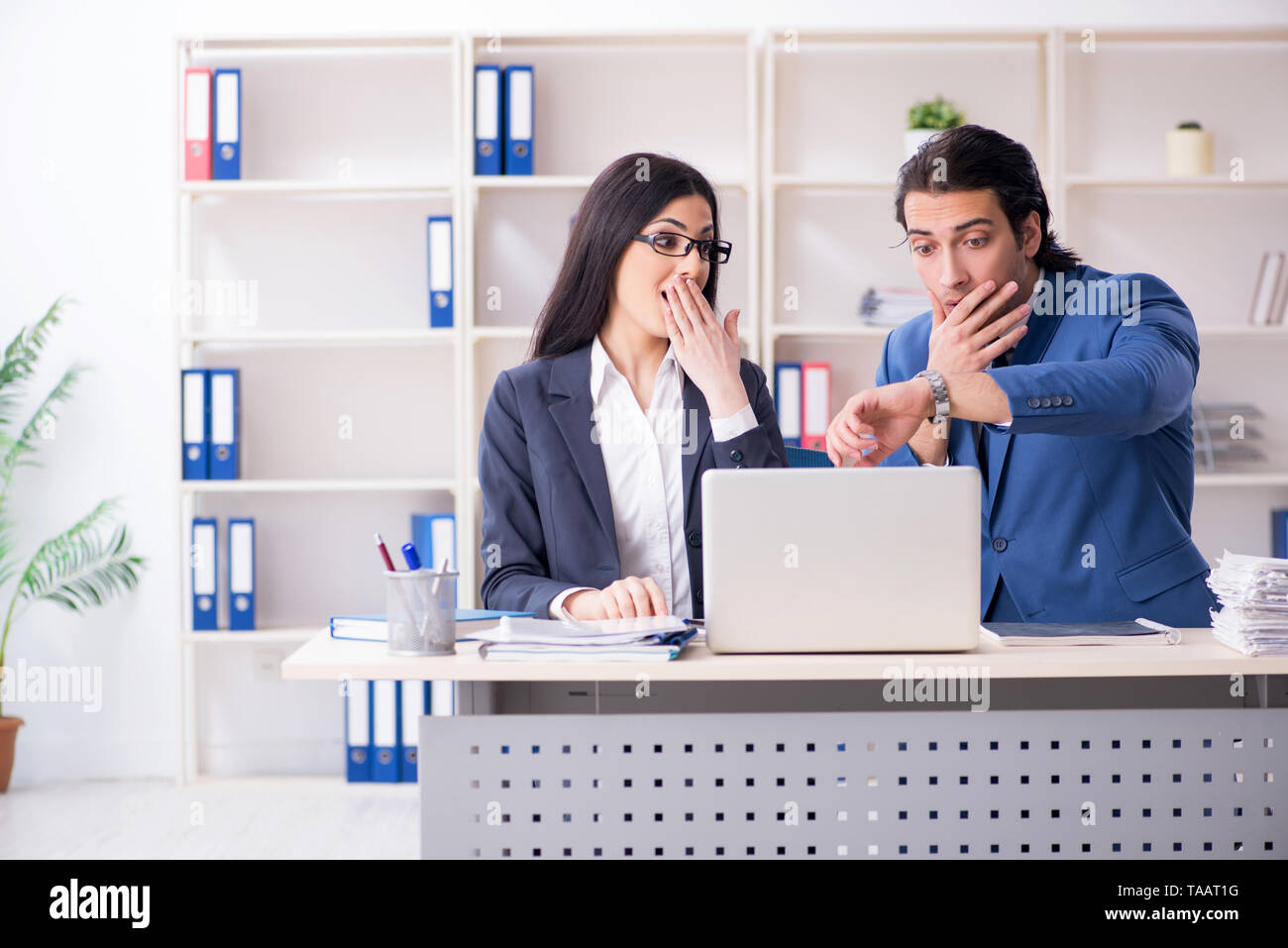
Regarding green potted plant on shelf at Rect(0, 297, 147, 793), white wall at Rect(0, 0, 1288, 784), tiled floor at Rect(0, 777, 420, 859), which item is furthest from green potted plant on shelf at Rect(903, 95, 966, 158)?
green potted plant on shelf at Rect(0, 297, 147, 793)

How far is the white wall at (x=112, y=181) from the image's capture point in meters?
3.60

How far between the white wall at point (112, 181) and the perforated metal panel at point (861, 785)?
8.36ft

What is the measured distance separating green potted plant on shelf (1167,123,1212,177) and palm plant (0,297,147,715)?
11.1 feet

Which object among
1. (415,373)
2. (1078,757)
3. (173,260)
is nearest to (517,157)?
(415,373)

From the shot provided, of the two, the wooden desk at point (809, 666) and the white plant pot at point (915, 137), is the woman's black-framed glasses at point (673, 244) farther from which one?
the white plant pot at point (915, 137)

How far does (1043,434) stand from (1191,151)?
2.25 meters

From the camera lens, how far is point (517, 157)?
338cm

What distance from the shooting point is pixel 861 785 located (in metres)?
1.42

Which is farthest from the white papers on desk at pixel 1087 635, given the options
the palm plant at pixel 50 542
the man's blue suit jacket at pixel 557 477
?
the palm plant at pixel 50 542

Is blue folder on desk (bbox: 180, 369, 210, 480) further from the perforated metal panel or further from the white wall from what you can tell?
the perforated metal panel

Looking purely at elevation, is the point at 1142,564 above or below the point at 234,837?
above

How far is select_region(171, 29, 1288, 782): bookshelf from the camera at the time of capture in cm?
358
